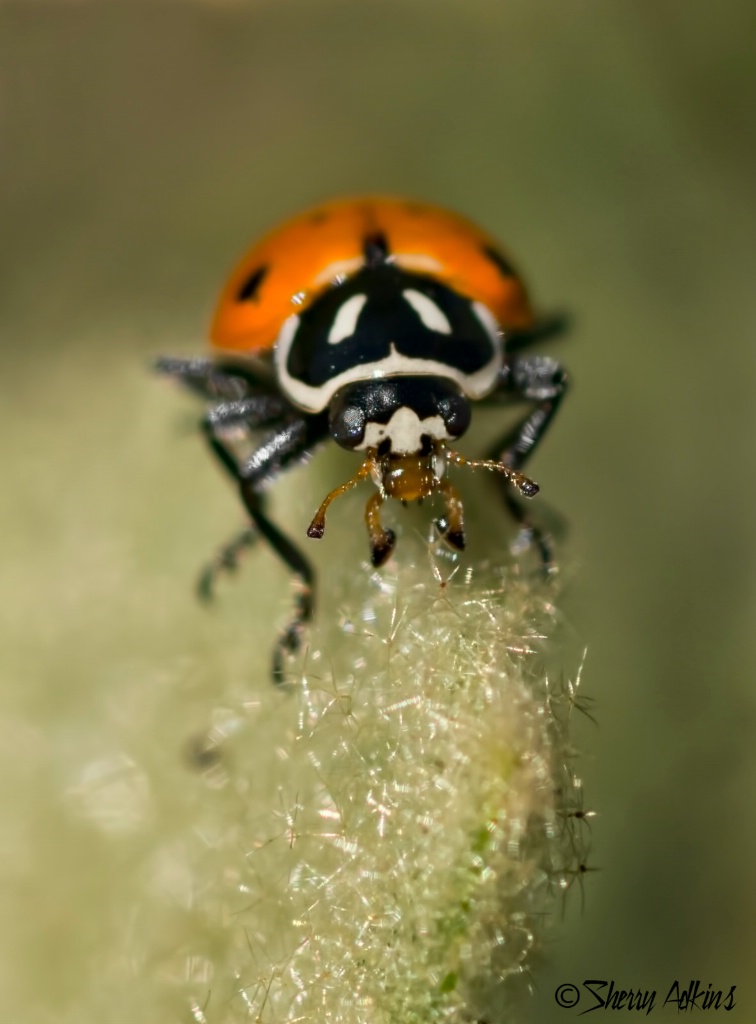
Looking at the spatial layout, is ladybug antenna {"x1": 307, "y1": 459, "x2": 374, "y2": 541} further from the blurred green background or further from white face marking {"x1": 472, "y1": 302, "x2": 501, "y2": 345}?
white face marking {"x1": 472, "y1": 302, "x2": 501, "y2": 345}

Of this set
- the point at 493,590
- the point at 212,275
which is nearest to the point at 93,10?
the point at 212,275

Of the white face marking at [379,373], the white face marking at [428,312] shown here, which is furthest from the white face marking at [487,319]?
the white face marking at [428,312]

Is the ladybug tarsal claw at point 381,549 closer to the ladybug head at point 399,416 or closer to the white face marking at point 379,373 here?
the ladybug head at point 399,416

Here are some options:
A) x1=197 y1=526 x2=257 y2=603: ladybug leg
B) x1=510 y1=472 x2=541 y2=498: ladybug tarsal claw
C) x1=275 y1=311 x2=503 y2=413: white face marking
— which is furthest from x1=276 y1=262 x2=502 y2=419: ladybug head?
x1=197 y1=526 x2=257 y2=603: ladybug leg

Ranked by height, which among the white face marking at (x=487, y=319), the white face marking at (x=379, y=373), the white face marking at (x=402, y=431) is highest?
the white face marking at (x=487, y=319)

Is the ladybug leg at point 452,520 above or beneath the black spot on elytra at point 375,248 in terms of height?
beneath

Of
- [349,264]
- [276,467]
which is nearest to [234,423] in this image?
[276,467]
